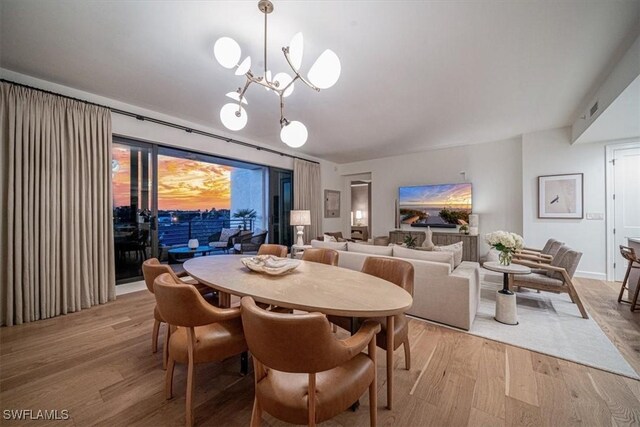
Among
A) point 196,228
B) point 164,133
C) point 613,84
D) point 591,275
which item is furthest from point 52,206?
point 591,275

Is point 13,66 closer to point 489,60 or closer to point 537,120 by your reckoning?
point 489,60

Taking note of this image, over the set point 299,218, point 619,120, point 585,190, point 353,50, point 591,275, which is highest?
point 353,50

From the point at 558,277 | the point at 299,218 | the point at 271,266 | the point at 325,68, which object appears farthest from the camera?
the point at 299,218

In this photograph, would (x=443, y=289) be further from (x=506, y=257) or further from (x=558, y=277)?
(x=558, y=277)

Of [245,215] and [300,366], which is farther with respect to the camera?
[245,215]

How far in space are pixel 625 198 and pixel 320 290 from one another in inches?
221

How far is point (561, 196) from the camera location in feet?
14.4

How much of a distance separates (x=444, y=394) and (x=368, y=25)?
2.79 metres

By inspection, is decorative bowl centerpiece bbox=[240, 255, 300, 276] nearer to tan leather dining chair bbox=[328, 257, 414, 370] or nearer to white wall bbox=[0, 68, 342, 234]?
tan leather dining chair bbox=[328, 257, 414, 370]

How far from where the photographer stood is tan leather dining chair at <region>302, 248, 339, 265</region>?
243 cm

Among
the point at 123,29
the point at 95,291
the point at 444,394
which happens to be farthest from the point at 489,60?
the point at 95,291

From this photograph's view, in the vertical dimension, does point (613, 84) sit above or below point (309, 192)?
above

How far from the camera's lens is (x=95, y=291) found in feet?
10.0

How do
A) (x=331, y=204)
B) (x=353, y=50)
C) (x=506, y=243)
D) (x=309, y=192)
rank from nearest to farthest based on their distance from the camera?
1. (x=353, y=50)
2. (x=506, y=243)
3. (x=309, y=192)
4. (x=331, y=204)
